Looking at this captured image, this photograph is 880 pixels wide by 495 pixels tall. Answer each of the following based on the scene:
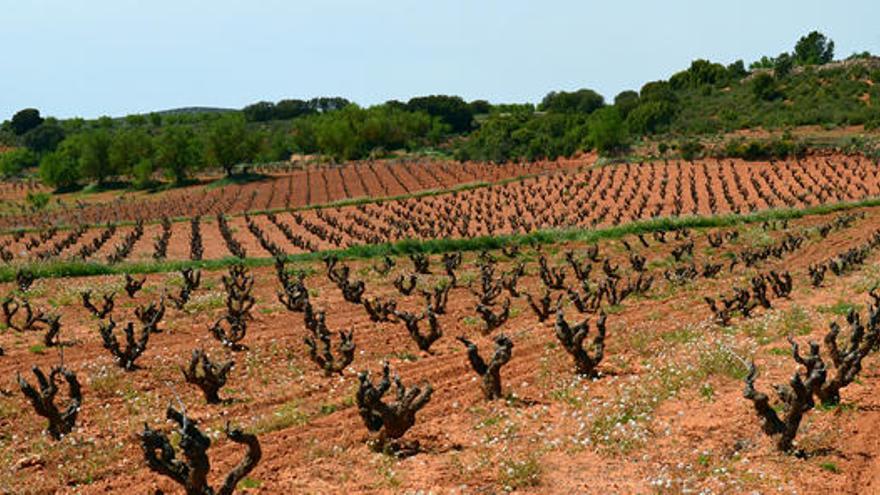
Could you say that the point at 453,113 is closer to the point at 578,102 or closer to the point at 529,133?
the point at 578,102

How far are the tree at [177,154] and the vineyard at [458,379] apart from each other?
7587cm

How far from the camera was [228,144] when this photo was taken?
109812 millimetres

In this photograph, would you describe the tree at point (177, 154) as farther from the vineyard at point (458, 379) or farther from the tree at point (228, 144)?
the vineyard at point (458, 379)

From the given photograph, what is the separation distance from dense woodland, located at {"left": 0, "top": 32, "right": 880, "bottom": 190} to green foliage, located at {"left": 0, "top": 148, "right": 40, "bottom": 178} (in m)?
0.28

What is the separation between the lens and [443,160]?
395 ft

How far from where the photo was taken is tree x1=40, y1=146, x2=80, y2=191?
118312 mm

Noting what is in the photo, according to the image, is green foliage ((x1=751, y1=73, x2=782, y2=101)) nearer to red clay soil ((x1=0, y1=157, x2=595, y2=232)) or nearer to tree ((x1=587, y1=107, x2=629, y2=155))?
tree ((x1=587, y1=107, x2=629, y2=155))

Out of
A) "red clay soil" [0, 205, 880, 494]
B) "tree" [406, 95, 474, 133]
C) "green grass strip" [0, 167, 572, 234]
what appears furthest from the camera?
"tree" [406, 95, 474, 133]

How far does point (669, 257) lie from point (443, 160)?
84837 mm

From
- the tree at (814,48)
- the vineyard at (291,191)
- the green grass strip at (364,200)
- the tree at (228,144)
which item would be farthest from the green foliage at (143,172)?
the tree at (814,48)

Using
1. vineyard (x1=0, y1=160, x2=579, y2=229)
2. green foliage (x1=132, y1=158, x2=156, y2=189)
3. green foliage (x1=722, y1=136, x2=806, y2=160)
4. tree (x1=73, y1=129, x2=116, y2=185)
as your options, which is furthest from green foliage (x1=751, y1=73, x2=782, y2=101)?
tree (x1=73, y1=129, x2=116, y2=185)

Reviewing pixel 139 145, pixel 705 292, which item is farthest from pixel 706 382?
pixel 139 145

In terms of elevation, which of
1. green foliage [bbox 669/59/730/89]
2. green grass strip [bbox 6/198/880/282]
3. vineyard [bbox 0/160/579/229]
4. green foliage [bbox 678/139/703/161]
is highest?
green foliage [bbox 669/59/730/89]

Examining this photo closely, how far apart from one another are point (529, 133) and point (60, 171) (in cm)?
8185
